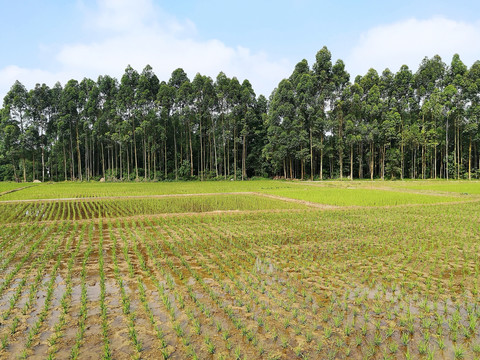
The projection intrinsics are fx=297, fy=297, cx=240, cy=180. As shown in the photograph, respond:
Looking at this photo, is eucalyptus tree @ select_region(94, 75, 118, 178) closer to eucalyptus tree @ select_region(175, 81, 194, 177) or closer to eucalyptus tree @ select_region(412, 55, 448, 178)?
eucalyptus tree @ select_region(175, 81, 194, 177)

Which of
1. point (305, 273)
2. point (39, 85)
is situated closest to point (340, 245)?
point (305, 273)

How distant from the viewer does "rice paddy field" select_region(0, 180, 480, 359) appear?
3.84 m

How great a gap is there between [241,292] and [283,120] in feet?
134

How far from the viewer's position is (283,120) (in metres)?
44.4

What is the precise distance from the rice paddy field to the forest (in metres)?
34.8

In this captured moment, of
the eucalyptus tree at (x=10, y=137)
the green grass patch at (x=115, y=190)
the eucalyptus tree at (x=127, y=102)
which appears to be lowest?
the green grass patch at (x=115, y=190)

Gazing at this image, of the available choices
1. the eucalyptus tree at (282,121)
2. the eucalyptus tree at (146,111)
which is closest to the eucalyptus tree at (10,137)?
the eucalyptus tree at (146,111)

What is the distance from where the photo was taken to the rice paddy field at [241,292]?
12.6ft

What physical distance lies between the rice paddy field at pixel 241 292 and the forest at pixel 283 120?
34774 millimetres

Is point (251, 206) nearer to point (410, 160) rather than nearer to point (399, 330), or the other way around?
point (399, 330)

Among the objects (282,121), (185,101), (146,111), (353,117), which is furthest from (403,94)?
(146,111)

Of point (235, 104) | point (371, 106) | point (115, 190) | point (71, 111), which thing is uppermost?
point (235, 104)

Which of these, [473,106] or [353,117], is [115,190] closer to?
[353,117]

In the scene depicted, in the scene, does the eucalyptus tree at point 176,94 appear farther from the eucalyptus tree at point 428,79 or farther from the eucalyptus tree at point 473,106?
the eucalyptus tree at point 473,106
